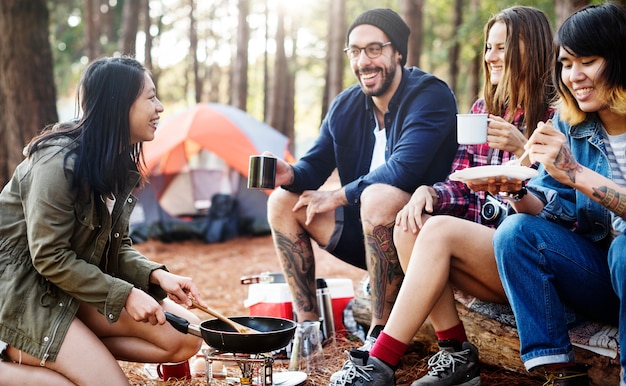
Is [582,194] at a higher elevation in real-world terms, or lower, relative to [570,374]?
higher

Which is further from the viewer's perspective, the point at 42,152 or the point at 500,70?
the point at 500,70

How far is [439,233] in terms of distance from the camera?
8.62 ft

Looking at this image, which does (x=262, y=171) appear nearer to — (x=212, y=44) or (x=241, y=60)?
(x=241, y=60)

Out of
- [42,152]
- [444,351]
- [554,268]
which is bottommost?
[444,351]

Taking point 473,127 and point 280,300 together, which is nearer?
point 473,127

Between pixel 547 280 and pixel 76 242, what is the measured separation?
6.04ft

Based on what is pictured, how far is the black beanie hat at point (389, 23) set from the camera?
3.61 m

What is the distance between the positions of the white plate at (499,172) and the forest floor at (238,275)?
109cm

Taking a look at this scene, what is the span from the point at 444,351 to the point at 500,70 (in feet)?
4.51

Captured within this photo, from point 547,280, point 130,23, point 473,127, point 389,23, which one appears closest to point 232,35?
point 130,23

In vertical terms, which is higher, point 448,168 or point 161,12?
point 161,12

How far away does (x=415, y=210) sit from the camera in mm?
2922

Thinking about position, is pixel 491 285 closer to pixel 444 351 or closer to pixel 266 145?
pixel 444 351

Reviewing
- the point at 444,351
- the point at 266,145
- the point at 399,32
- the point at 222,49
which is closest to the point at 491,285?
the point at 444,351
